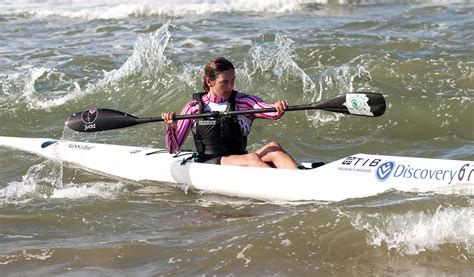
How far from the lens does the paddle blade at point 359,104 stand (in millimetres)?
6539

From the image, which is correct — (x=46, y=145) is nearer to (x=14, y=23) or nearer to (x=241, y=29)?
(x=241, y=29)

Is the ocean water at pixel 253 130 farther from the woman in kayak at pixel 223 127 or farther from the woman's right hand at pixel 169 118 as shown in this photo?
the woman's right hand at pixel 169 118

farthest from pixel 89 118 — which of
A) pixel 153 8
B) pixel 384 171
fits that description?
pixel 153 8

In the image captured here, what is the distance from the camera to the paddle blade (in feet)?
21.5

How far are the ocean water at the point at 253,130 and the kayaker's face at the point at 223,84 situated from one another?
86cm

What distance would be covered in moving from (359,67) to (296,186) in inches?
198

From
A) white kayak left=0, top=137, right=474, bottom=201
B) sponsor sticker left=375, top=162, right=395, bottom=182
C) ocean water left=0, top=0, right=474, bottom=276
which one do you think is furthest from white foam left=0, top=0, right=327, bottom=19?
sponsor sticker left=375, top=162, right=395, bottom=182

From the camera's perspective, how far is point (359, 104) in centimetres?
660

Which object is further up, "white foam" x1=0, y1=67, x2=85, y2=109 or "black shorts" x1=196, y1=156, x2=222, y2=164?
"black shorts" x1=196, y1=156, x2=222, y2=164

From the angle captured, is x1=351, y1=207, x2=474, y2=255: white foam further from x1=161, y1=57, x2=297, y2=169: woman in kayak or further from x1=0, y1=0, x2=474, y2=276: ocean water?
x1=161, y1=57, x2=297, y2=169: woman in kayak

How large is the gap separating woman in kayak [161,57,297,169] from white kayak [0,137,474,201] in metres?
0.10

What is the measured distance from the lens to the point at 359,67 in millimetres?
11156

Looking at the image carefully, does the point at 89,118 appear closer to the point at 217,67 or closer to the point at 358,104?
the point at 217,67

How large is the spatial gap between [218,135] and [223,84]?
0.48m
